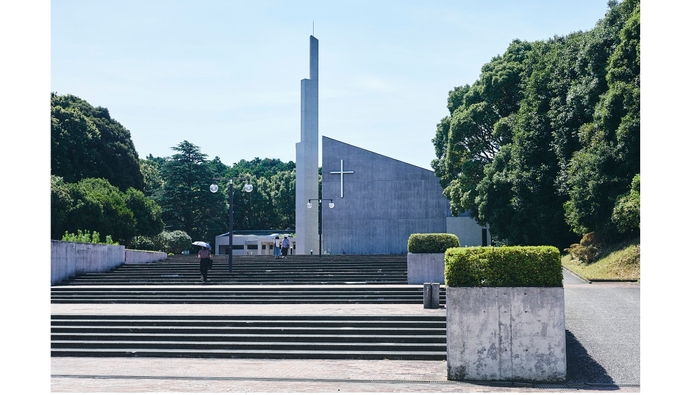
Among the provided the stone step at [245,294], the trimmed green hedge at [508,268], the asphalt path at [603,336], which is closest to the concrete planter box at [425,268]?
the stone step at [245,294]

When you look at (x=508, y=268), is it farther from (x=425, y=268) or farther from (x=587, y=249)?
(x=587, y=249)

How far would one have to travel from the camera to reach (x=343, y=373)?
1110cm

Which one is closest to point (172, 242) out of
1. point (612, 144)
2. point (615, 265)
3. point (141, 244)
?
point (141, 244)

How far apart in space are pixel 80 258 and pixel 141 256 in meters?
4.88

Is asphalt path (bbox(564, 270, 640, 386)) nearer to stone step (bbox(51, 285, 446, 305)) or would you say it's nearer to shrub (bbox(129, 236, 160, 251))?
stone step (bbox(51, 285, 446, 305))

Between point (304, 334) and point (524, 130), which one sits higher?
point (524, 130)

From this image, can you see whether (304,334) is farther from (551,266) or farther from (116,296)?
(116,296)

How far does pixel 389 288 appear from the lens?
19.8 meters

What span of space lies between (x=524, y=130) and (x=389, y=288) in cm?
1575

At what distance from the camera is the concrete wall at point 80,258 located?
2373 centimetres

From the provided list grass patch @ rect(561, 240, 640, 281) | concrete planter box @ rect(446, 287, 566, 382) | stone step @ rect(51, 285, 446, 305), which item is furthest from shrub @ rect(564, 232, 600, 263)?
concrete planter box @ rect(446, 287, 566, 382)

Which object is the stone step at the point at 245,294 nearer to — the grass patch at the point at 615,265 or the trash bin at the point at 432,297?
the trash bin at the point at 432,297

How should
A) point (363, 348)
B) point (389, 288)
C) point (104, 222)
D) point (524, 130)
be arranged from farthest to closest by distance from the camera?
point (104, 222) → point (524, 130) → point (389, 288) → point (363, 348)
